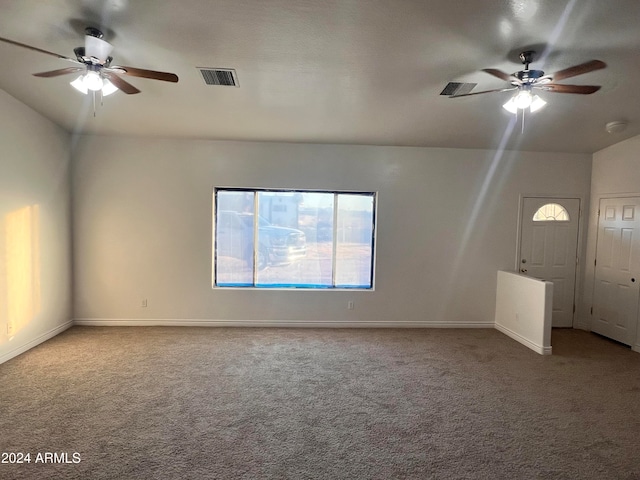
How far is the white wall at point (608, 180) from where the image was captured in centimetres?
467

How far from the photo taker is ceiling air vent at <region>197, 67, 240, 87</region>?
3.23 meters

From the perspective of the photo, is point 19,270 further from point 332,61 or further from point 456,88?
point 456,88

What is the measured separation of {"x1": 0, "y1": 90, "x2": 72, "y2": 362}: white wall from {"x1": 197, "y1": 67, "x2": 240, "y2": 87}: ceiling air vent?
2.24m

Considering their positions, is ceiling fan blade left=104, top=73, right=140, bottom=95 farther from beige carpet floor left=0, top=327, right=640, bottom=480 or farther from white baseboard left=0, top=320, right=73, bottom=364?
white baseboard left=0, top=320, right=73, bottom=364

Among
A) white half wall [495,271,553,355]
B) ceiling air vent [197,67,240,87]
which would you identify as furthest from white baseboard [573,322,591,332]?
ceiling air vent [197,67,240,87]

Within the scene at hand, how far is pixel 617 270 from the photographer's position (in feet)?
16.0

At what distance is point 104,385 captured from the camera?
3307 mm

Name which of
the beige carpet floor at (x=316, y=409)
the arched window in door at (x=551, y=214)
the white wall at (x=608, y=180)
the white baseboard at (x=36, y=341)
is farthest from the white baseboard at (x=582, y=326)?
the white baseboard at (x=36, y=341)

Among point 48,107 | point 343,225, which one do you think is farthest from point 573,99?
point 48,107

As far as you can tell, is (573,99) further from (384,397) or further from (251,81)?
(384,397)

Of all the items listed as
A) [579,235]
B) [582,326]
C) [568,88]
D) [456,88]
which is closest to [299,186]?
[456,88]

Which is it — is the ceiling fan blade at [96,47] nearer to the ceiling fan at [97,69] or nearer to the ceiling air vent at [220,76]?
the ceiling fan at [97,69]

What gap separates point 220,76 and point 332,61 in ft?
3.53

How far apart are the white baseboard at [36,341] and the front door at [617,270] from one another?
24.5 feet
